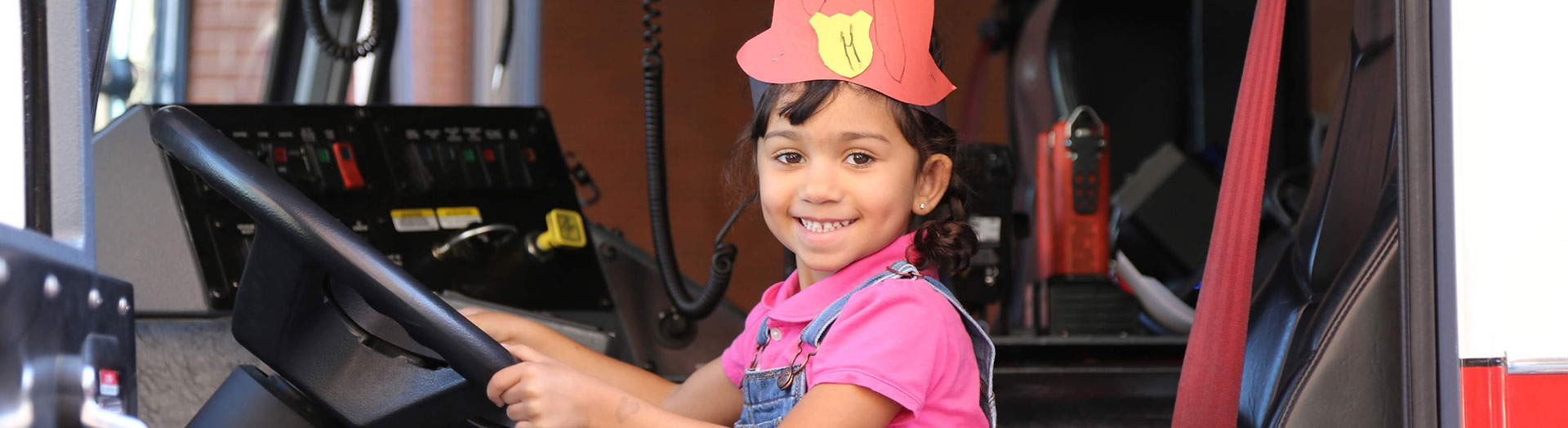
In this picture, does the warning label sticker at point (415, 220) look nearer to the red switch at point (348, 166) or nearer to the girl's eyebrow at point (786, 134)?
the red switch at point (348, 166)

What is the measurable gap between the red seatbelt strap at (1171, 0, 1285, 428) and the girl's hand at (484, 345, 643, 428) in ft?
1.81

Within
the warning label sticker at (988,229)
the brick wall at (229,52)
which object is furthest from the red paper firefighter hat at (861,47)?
the brick wall at (229,52)

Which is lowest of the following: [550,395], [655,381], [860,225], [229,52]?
[655,381]

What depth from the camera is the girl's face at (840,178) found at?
4.49 ft

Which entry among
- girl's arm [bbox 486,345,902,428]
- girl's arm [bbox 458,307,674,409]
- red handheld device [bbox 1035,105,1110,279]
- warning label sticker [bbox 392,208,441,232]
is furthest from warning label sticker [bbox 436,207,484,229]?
red handheld device [bbox 1035,105,1110,279]

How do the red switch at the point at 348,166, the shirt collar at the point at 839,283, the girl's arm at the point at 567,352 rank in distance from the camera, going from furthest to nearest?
the red switch at the point at 348,166
the girl's arm at the point at 567,352
the shirt collar at the point at 839,283

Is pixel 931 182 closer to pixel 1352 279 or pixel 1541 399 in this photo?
pixel 1352 279

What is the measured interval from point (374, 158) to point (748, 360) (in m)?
0.84

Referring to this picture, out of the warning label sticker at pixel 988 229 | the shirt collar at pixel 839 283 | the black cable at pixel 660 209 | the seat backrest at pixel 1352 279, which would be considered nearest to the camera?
the seat backrest at pixel 1352 279

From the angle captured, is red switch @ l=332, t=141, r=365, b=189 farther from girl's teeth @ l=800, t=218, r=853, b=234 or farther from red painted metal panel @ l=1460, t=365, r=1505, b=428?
red painted metal panel @ l=1460, t=365, r=1505, b=428

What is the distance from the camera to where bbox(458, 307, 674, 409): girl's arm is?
1.53 m

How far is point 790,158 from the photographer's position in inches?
55.7

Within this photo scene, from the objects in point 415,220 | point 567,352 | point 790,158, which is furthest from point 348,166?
point 790,158

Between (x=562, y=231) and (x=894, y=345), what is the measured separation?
101 cm
